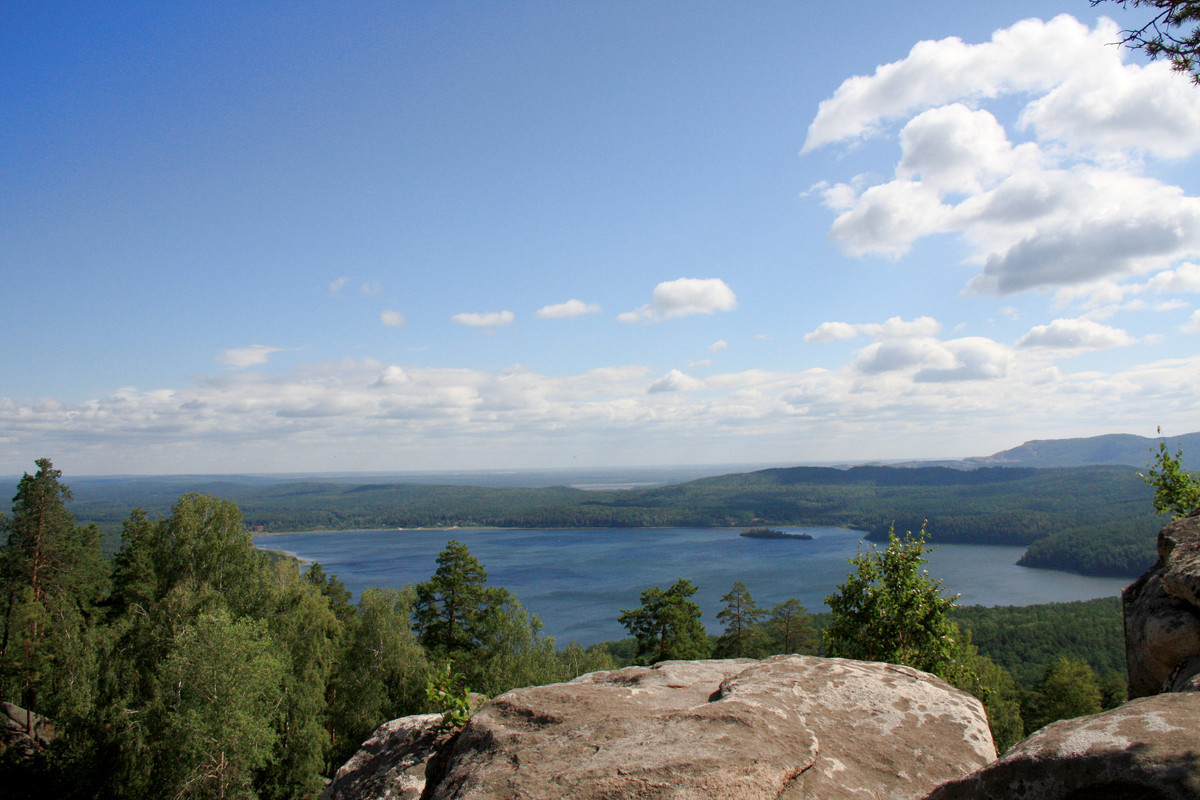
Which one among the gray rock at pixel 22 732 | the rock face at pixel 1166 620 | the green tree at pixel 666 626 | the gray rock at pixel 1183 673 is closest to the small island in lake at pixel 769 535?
the green tree at pixel 666 626

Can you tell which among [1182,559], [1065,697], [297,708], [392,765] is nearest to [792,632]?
[1065,697]

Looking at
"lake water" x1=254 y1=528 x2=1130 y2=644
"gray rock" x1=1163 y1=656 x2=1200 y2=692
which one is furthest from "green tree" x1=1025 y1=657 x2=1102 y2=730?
"gray rock" x1=1163 y1=656 x2=1200 y2=692

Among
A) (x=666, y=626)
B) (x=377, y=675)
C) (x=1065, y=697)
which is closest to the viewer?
(x=377, y=675)

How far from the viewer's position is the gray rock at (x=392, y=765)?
236 inches

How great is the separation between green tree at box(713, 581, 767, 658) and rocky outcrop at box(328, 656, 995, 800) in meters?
28.4

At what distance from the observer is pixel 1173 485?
15.0 meters

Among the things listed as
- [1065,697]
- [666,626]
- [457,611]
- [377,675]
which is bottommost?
[1065,697]

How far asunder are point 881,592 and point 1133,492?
10185 inches

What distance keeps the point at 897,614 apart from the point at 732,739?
1037cm

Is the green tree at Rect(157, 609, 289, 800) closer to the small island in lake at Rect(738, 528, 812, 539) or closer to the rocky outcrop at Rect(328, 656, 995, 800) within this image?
the rocky outcrop at Rect(328, 656, 995, 800)

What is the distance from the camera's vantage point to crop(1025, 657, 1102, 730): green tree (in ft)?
118

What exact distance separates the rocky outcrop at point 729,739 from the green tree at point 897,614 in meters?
7.29

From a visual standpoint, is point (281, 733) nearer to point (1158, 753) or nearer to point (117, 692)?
point (117, 692)

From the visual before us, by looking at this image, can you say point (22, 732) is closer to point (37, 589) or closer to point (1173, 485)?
point (37, 589)
